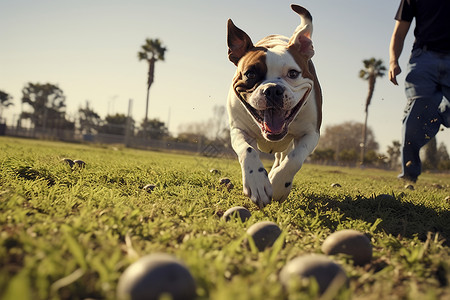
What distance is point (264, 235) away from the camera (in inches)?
77.9

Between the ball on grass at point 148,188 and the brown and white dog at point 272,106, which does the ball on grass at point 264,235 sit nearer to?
the brown and white dog at point 272,106

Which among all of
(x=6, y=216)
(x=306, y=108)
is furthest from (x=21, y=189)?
(x=306, y=108)

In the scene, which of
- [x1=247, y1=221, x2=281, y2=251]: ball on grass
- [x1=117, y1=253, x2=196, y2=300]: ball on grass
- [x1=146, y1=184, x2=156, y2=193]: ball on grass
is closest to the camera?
[x1=117, y1=253, x2=196, y2=300]: ball on grass

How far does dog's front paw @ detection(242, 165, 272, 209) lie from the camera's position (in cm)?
306

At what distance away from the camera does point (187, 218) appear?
2.56 metres

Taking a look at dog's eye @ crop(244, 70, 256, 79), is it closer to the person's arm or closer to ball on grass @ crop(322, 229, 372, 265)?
ball on grass @ crop(322, 229, 372, 265)

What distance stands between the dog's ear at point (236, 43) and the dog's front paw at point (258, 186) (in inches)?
59.1

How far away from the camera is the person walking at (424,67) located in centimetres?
522

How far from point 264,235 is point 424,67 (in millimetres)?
4620

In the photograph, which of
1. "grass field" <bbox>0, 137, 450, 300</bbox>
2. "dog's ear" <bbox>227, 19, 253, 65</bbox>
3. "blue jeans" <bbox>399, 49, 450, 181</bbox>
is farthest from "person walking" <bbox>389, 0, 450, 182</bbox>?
"dog's ear" <bbox>227, 19, 253, 65</bbox>

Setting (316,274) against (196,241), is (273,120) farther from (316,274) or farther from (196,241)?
(316,274)

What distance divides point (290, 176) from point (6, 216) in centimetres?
228

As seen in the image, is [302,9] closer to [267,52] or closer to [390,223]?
[267,52]

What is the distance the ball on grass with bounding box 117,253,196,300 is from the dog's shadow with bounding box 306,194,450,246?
1.81 meters
